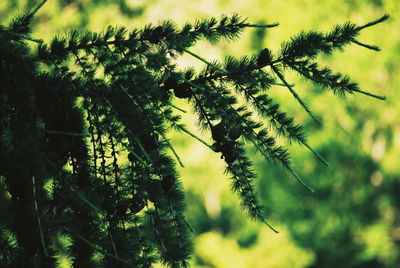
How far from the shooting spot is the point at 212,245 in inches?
166

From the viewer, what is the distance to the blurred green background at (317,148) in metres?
3.71

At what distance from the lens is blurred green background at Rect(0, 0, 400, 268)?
3705 mm

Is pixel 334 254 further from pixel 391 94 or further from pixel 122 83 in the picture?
pixel 122 83

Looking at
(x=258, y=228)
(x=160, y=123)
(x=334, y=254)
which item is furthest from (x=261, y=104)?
(x=334, y=254)

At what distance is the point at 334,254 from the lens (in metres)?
4.73

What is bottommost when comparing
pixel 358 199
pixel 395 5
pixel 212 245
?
pixel 212 245

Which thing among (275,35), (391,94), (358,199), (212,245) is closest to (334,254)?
(358,199)

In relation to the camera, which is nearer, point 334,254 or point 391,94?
point 391,94

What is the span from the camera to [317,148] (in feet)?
14.4

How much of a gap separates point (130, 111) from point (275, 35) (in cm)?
362

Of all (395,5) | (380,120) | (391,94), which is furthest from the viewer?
(380,120)

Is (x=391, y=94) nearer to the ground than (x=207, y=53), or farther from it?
nearer to the ground

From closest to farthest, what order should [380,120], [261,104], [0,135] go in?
[0,135] → [261,104] → [380,120]

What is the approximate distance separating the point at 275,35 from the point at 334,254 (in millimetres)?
3077
